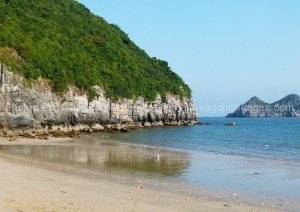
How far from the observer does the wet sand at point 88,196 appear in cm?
1193

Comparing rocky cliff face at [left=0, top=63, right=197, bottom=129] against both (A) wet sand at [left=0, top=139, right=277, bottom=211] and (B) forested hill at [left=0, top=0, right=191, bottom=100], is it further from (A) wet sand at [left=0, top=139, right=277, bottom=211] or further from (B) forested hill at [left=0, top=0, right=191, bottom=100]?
(A) wet sand at [left=0, top=139, right=277, bottom=211]

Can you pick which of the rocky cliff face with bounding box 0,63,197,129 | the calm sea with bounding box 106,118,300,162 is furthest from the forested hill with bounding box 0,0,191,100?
the calm sea with bounding box 106,118,300,162

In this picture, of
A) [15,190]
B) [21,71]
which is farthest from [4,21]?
[15,190]

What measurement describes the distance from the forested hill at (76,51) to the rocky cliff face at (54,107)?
1.78 m

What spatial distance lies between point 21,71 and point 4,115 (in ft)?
23.8

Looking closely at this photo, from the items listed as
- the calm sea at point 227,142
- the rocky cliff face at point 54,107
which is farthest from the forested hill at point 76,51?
the calm sea at point 227,142

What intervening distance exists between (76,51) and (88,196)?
63.2 m

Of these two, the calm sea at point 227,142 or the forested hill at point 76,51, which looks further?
the forested hill at point 76,51

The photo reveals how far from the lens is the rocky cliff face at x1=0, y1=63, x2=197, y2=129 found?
1978 inches

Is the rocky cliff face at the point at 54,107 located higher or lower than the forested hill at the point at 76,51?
lower

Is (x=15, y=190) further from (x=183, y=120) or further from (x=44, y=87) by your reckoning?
(x=183, y=120)

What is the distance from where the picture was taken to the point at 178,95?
347ft

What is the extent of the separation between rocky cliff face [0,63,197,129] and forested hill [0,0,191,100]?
1785mm

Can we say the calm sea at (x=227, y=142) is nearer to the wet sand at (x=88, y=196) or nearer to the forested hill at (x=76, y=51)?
the forested hill at (x=76, y=51)
